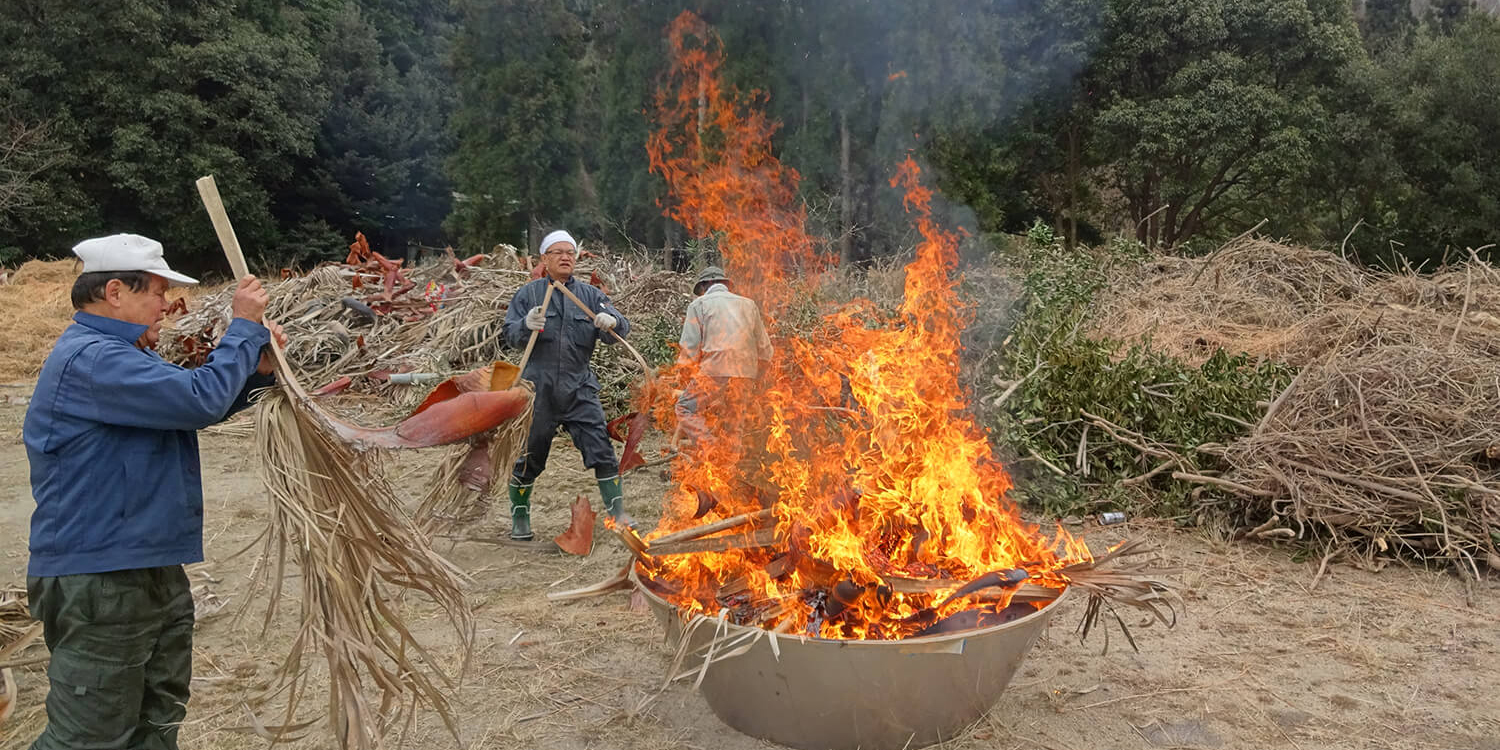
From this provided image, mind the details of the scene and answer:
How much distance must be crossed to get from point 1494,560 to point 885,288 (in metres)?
5.66

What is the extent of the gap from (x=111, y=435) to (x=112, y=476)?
105 mm

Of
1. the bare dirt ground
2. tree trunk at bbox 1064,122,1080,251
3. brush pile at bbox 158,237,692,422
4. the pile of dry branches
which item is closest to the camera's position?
the bare dirt ground

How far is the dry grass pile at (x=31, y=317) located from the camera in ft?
38.2

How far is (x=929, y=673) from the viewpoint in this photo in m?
2.83

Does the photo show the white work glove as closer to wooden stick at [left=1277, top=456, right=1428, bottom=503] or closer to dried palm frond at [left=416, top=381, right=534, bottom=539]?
dried palm frond at [left=416, top=381, right=534, bottom=539]

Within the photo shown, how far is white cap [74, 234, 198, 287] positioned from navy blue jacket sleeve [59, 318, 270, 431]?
8.0 inches

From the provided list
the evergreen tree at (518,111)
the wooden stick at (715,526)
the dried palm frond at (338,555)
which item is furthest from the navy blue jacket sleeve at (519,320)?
the evergreen tree at (518,111)

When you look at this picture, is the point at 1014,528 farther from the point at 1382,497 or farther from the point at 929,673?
the point at 1382,497

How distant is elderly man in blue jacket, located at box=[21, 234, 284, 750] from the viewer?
7.57 ft

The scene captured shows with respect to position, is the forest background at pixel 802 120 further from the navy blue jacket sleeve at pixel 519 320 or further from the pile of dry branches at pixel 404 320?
the navy blue jacket sleeve at pixel 519 320

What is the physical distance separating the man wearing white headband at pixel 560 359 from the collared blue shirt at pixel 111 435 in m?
2.74

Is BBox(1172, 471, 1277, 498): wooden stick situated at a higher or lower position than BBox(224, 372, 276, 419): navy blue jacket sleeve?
lower

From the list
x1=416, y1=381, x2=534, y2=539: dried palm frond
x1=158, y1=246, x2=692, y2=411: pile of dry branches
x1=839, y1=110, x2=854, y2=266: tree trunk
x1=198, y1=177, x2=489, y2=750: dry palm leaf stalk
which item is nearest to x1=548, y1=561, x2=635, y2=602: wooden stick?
x1=198, y1=177, x2=489, y2=750: dry palm leaf stalk

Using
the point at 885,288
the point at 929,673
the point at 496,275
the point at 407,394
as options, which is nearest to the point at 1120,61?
the point at 885,288
